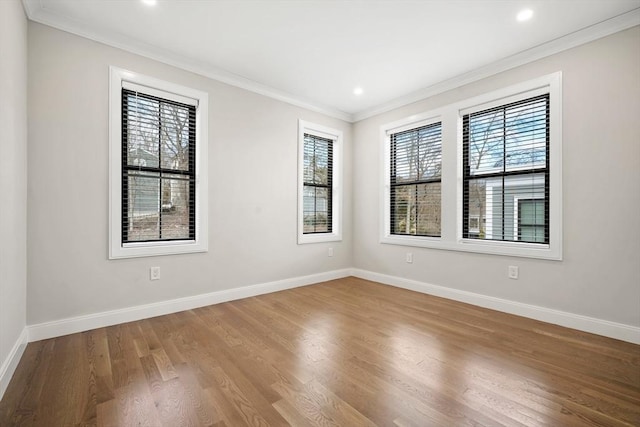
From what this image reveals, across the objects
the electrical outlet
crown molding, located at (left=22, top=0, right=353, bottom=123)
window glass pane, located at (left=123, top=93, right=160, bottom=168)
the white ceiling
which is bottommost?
the electrical outlet

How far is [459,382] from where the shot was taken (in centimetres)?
185

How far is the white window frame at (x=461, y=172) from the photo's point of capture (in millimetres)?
2861

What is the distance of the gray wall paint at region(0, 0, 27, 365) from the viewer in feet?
5.87

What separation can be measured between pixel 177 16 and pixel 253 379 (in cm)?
290

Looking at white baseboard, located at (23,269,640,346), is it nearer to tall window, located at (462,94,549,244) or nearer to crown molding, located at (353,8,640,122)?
tall window, located at (462,94,549,244)

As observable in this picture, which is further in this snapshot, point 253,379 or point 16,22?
point 16,22

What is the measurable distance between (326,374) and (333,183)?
3313 mm

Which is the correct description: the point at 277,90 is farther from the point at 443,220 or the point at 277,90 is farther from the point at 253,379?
the point at 253,379

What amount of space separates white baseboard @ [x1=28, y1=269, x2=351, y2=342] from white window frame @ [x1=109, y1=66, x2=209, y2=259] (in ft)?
1.73

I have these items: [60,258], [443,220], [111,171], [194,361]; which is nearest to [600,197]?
[443,220]

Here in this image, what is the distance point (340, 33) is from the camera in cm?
274

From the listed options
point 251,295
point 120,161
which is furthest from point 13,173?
point 251,295

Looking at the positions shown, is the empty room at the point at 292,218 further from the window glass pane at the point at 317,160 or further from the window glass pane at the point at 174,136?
the window glass pane at the point at 317,160

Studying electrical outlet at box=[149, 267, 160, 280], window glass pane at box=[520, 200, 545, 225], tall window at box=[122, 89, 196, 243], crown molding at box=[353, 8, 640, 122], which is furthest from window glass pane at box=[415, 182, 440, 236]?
electrical outlet at box=[149, 267, 160, 280]
